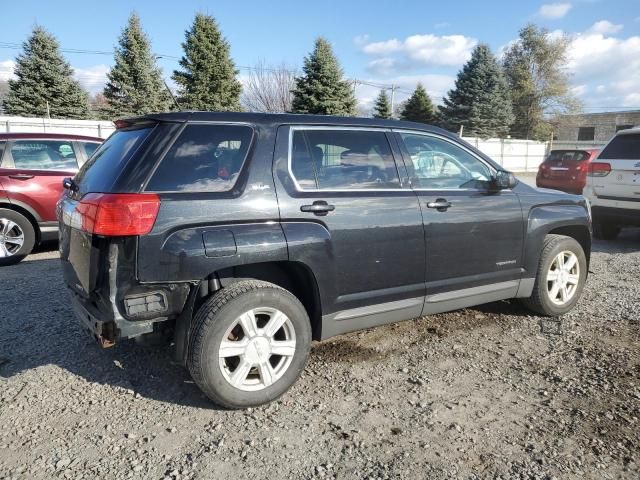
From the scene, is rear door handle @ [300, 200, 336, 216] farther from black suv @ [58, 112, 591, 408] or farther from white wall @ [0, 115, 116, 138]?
white wall @ [0, 115, 116, 138]

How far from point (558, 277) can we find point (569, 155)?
10673 mm

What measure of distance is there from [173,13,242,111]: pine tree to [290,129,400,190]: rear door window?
93.3 feet

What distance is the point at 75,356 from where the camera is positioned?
12.3 feet

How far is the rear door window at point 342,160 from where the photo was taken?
3.23 metres

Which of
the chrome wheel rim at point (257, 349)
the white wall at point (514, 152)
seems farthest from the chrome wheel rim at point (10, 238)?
the white wall at point (514, 152)

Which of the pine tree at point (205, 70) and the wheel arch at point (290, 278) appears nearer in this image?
the wheel arch at point (290, 278)

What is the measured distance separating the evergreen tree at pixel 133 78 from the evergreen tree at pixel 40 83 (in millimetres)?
2712

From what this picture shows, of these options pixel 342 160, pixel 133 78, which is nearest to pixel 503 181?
pixel 342 160

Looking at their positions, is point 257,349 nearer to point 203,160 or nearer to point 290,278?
point 290,278

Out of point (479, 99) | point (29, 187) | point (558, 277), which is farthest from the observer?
point (479, 99)

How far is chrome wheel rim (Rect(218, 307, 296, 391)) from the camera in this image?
293 centimetres

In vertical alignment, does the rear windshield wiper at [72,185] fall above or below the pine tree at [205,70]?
below

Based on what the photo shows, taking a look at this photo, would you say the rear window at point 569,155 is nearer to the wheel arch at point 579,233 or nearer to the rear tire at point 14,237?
the wheel arch at point 579,233

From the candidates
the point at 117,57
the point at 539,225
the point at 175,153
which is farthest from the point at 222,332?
the point at 117,57
